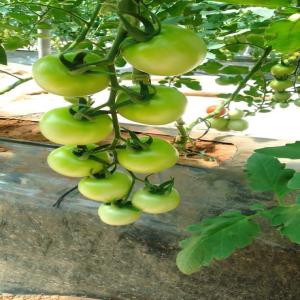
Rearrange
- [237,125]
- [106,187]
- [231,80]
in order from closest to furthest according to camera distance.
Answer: [106,187] < [231,80] < [237,125]

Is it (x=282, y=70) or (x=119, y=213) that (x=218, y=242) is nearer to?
(x=119, y=213)

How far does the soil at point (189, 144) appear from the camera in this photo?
5.04ft

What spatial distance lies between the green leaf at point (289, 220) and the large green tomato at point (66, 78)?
0.31 m

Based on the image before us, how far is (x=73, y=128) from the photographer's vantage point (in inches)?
20.2

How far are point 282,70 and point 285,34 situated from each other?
0.94 m

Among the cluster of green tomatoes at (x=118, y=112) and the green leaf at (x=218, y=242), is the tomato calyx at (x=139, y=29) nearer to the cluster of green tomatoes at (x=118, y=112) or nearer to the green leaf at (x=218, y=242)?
the cluster of green tomatoes at (x=118, y=112)

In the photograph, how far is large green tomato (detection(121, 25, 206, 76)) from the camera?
422mm

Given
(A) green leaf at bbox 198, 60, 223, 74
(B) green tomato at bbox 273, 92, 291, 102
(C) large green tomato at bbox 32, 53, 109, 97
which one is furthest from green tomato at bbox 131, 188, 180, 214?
(B) green tomato at bbox 273, 92, 291, 102

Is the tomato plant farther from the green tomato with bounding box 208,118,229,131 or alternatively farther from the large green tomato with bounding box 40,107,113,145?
the green tomato with bounding box 208,118,229,131

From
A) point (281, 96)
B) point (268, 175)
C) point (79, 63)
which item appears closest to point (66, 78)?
point (79, 63)

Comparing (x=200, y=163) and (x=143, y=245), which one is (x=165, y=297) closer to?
(x=143, y=245)

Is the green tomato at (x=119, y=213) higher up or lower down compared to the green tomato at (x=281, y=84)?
higher up

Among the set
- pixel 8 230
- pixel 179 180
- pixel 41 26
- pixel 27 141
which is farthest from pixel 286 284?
pixel 27 141

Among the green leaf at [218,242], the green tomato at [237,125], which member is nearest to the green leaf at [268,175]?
the green leaf at [218,242]
